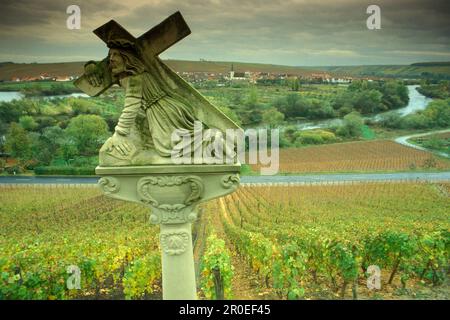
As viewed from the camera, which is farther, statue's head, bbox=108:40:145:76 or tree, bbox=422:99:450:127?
tree, bbox=422:99:450:127

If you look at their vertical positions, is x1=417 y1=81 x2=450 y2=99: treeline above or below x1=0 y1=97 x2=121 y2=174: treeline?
above

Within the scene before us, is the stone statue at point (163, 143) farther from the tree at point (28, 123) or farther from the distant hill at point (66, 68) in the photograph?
the tree at point (28, 123)

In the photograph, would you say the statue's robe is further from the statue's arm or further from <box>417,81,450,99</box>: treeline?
<box>417,81,450,99</box>: treeline

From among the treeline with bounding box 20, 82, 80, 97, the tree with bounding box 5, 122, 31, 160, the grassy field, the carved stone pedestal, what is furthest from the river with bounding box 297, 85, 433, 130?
the carved stone pedestal

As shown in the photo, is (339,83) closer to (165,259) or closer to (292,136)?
(292,136)

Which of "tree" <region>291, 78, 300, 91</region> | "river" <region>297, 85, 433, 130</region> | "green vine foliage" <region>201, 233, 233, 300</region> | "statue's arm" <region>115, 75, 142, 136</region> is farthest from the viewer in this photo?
"river" <region>297, 85, 433, 130</region>

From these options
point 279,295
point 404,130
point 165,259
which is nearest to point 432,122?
point 404,130

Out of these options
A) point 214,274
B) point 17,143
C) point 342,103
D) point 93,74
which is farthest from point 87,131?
point 93,74
